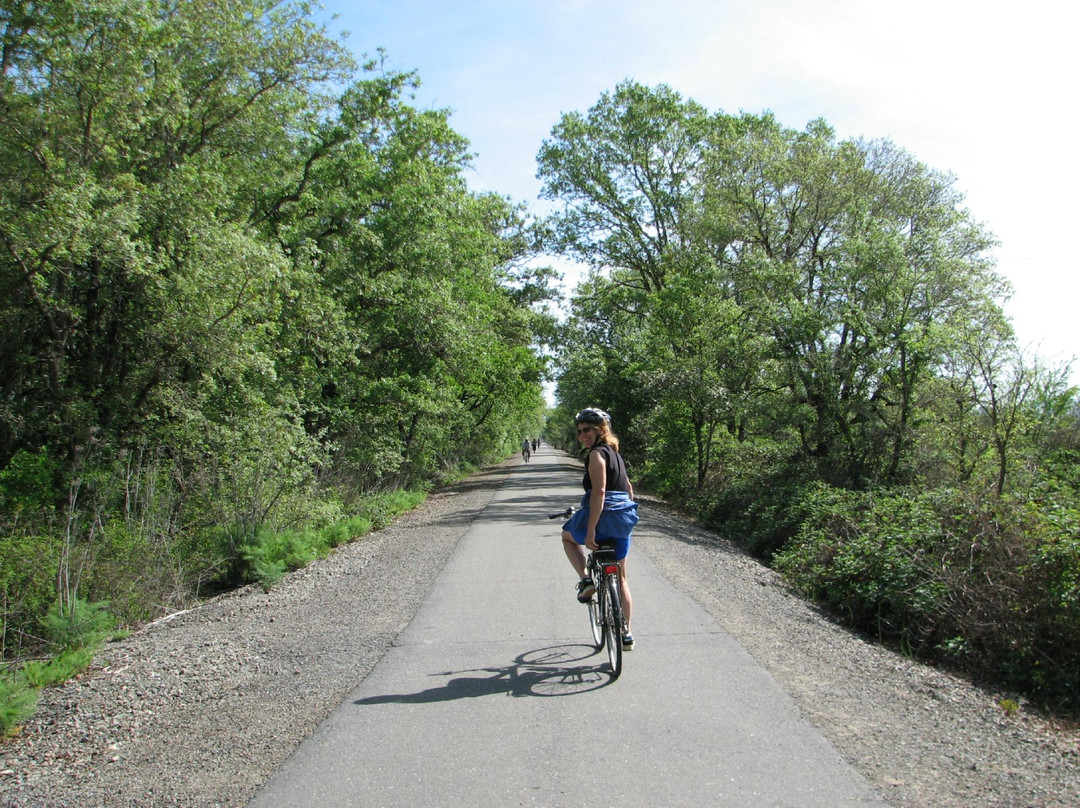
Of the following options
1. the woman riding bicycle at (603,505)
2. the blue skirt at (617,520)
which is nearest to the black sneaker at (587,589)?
the woman riding bicycle at (603,505)

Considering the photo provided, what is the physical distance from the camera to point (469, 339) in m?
19.8

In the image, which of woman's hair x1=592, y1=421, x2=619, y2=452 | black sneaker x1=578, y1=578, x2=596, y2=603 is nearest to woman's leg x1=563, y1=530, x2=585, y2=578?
black sneaker x1=578, y1=578, x2=596, y2=603

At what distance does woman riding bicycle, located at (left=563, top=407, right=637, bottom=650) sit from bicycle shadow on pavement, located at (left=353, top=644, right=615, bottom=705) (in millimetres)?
421

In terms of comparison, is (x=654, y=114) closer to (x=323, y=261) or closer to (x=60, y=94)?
(x=323, y=261)

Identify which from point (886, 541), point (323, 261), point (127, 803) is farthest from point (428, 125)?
point (127, 803)

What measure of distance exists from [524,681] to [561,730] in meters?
0.88

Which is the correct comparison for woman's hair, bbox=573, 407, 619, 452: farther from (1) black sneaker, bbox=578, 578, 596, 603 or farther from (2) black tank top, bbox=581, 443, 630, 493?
(1) black sneaker, bbox=578, 578, 596, 603

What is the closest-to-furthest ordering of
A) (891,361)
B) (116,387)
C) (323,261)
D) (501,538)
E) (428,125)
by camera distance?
(116,387) < (501,538) < (891,361) < (323,261) < (428,125)

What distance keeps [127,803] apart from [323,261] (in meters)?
14.4

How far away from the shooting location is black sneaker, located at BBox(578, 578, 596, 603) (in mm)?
5477

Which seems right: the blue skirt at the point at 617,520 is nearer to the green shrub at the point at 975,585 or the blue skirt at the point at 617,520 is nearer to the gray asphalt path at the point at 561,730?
the gray asphalt path at the point at 561,730

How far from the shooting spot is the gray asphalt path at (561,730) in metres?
3.52

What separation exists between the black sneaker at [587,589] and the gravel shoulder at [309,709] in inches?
54.9

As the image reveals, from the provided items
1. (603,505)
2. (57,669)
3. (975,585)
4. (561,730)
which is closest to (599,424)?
(603,505)
